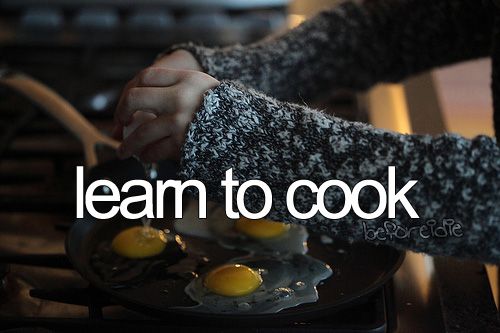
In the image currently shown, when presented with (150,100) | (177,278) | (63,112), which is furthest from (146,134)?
(63,112)

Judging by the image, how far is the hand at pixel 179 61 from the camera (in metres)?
0.74

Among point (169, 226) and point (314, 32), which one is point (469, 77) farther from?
point (169, 226)

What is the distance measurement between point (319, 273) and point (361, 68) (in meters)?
0.30

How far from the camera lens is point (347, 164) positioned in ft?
1.88

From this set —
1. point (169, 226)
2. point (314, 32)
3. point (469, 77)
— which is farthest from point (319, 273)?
point (469, 77)

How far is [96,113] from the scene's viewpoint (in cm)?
98

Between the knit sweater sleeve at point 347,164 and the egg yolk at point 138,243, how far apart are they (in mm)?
143

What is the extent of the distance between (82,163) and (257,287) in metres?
0.32

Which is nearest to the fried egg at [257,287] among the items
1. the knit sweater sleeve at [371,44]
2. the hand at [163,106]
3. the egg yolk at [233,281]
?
the egg yolk at [233,281]

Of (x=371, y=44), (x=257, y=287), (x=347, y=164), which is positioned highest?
(x=371, y=44)

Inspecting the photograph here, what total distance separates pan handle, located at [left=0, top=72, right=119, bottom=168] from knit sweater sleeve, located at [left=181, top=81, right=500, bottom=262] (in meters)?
0.28

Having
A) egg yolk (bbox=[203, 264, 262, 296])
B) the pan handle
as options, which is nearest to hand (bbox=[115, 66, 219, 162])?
egg yolk (bbox=[203, 264, 262, 296])

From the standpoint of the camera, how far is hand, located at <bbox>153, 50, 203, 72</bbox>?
2.42 ft

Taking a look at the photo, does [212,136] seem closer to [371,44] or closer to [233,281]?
[233,281]
